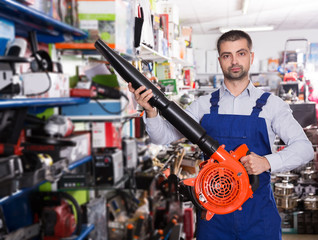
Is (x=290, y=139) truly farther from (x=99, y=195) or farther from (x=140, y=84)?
(x=99, y=195)

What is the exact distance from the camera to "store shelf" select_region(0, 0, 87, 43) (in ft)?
4.89

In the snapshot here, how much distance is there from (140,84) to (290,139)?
77 cm

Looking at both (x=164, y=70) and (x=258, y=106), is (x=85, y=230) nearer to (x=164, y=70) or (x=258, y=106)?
(x=258, y=106)

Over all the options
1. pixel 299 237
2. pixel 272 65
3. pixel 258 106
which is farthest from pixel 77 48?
pixel 272 65

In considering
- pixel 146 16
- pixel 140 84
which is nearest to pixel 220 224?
pixel 140 84

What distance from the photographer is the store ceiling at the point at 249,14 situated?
262 inches

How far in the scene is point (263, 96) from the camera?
167 cm

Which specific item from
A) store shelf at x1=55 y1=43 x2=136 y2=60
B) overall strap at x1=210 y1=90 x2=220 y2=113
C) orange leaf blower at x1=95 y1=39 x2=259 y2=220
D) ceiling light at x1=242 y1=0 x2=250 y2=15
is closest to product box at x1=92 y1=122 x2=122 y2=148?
store shelf at x1=55 y1=43 x2=136 y2=60

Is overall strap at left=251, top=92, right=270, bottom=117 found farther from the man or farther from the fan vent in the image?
the fan vent

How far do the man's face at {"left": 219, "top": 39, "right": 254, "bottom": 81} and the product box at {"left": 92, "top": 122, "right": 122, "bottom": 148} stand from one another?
124cm

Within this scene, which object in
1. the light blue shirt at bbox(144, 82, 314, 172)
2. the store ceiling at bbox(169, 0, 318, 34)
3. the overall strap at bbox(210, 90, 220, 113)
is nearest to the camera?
the light blue shirt at bbox(144, 82, 314, 172)

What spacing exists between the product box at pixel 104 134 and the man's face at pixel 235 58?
1238mm

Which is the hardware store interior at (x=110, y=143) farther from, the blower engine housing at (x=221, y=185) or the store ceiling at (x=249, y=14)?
the store ceiling at (x=249, y=14)

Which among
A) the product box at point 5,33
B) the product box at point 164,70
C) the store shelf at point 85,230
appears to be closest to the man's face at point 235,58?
the product box at point 5,33
